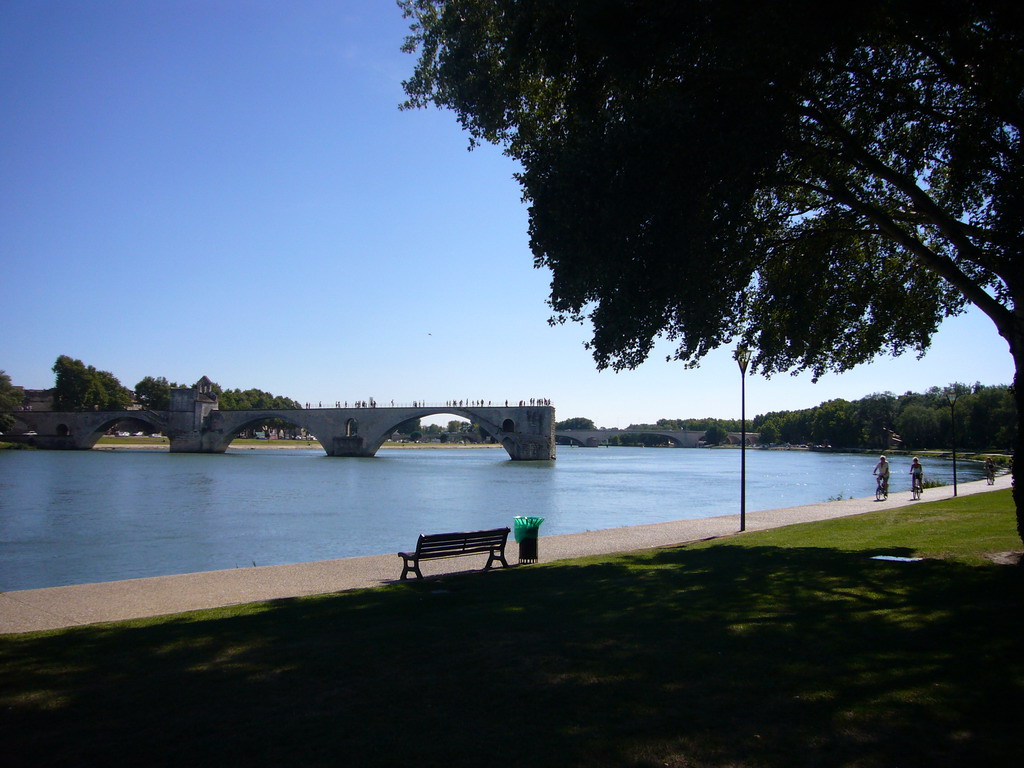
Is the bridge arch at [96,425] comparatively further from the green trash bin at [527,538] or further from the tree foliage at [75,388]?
the green trash bin at [527,538]

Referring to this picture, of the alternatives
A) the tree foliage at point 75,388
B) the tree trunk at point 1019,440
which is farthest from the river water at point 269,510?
the tree foliage at point 75,388

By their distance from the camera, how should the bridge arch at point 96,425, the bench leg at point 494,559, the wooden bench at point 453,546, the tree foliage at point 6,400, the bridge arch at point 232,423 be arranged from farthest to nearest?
1. the bridge arch at point 232,423
2. the bridge arch at point 96,425
3. the tree foliage at point 6,400
4. the bench leg at point 494,559
5. the wooden bench at point 453,546

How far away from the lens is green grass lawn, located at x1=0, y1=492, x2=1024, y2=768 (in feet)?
14.0

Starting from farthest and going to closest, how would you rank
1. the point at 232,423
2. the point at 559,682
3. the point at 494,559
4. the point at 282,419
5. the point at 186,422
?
the point at 232,423 < the point at 282,419 < the point at 186,422 < the point at 494,559 < the point at 559,682

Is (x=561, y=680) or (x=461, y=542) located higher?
(x=561, y=680)

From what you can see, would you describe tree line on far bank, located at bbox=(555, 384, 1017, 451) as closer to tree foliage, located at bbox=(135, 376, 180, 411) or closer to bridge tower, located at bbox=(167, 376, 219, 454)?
bridge tower, located at bbox=(167, 376, 219, 454)

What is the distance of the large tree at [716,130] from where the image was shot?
9.66 metres

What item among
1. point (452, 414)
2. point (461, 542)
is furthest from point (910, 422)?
point (461, 542)

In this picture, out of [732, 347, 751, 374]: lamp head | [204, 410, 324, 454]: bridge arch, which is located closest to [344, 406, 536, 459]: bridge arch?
[204, 410, 324, 454]: bridge arch

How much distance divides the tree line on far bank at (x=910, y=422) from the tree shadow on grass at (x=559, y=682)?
30.3 meters

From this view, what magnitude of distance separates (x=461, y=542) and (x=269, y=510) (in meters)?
21.1

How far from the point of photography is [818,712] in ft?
15.2

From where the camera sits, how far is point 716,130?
10.1 metres

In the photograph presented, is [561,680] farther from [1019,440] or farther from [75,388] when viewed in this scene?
[75,388]
